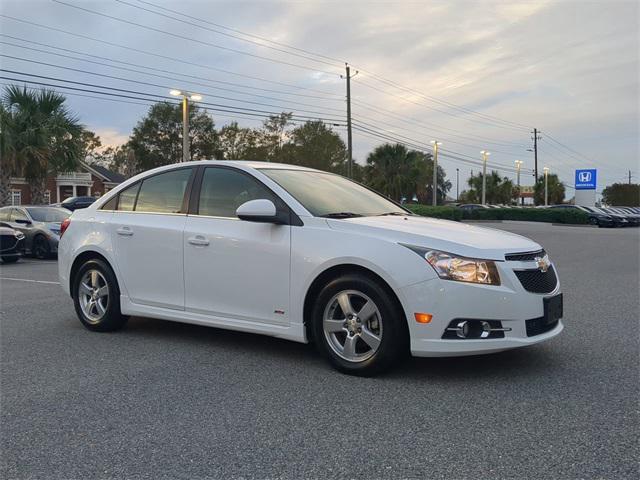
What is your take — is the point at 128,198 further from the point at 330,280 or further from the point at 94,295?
the point at 330,280

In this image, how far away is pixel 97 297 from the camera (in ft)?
19.3

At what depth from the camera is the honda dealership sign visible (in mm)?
50000

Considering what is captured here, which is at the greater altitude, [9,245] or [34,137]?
[34,137]

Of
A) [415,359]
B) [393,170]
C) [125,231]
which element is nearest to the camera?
[415,359]

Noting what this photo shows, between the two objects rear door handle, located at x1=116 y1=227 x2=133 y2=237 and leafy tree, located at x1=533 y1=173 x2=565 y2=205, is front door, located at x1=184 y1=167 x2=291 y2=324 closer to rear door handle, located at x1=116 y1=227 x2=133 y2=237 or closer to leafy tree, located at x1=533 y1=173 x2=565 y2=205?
rear door handle, located at x1=116 y1=227 x2=133 y2=237

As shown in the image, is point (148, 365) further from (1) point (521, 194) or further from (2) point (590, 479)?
(1) point (521, 194)

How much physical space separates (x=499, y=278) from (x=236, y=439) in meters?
2.06

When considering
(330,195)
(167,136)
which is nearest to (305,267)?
(330,195)

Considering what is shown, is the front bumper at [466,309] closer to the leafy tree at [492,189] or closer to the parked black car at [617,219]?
the parked black car at [617,219]

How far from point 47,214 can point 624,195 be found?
109m

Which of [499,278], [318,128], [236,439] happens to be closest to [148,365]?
[236,439]

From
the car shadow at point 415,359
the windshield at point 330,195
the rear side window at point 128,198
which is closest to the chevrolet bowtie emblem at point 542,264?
the car shadow at point 415,359

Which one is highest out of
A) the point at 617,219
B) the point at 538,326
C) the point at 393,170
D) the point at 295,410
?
the point at 393,170

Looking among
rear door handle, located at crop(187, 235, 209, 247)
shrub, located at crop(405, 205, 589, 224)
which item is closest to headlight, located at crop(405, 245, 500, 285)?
rear door handle, located at crop(187, 235, 209, 247)
